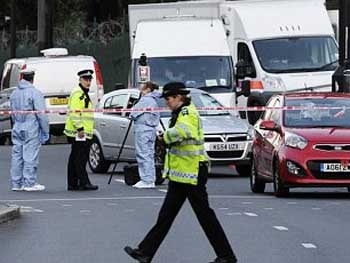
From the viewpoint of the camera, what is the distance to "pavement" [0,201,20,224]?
14998mm

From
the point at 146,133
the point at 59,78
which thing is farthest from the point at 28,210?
the point at 59,78

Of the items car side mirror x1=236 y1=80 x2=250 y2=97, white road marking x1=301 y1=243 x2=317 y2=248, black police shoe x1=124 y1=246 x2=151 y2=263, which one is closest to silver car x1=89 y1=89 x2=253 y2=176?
car side mirror x1=236 y1=80 x2=250 y2=97

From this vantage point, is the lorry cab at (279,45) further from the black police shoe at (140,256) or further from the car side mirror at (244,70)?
the black police shoe at (140,256)

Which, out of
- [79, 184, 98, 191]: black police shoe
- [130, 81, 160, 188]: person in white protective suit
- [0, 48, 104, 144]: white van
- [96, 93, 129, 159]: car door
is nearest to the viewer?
[79, 184, 98, 191]: black police shoe

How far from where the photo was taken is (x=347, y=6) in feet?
92.5

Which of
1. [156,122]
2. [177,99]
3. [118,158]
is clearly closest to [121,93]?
[118,158]

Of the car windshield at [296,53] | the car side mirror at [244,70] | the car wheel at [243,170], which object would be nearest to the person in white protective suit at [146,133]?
the car wheel at [243,170]

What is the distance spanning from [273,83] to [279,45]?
43.4 inches

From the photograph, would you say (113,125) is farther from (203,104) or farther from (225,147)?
(225,147)

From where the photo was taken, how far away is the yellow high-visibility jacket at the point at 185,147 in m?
11.4

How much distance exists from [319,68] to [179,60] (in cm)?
369

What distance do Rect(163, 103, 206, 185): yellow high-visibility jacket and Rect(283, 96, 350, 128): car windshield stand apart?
6.91 metres

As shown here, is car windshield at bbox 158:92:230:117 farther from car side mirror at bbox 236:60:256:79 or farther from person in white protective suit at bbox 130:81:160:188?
car side mirror at bbox 236:60:256:79

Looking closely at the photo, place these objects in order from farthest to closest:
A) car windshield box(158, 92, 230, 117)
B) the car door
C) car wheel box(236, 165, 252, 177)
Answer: the car door, car windshield box(158, 92, 230, 117), car wheel box(236, 165, 252, 177)
